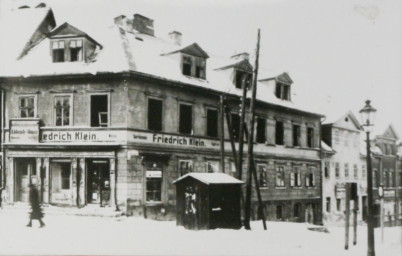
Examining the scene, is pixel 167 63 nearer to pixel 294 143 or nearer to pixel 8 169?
pixel 8 169

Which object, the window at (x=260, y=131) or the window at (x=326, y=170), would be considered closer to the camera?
the window at (x=260, y=131)

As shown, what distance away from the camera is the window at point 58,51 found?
14.6 m

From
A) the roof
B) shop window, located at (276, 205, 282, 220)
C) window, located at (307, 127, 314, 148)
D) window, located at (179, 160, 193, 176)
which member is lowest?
shop window, located at (276, 205, 282, 220)

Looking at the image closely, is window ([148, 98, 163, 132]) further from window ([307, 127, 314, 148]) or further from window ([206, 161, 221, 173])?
window ([307, 127, 314, 148])

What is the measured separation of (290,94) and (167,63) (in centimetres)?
678

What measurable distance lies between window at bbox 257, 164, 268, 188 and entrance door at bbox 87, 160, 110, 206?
6.32 metres

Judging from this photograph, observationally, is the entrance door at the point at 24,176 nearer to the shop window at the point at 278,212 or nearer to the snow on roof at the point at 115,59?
the snow on roof at the point at 115,59

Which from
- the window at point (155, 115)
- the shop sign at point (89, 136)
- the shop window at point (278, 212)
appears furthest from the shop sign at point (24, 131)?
the shop window at point (278, 212)

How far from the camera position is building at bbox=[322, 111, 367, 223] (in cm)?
2277

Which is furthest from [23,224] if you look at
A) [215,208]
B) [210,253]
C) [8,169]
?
[8,169]

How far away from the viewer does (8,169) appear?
1434cm

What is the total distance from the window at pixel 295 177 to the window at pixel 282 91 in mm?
2771

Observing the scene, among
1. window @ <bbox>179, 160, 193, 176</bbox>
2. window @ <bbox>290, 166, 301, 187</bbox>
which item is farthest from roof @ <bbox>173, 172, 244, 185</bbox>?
window @ <bbox>290, 166, 301, 187</bbox>

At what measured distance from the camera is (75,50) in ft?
48.5
